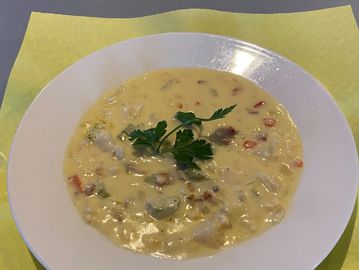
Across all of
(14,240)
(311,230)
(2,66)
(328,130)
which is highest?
(2,66)

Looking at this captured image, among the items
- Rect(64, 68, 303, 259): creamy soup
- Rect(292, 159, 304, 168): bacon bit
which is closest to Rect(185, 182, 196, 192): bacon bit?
Rect(64, 68, 303, 259): creamy soup

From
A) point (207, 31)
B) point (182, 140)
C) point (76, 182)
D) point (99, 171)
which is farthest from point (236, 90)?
point (76, 182)

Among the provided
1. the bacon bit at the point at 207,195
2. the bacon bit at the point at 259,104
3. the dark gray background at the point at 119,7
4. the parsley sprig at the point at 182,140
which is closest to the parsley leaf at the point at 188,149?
the parsley sprig at the point at 182,140

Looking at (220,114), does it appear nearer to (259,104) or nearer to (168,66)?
(259,104)

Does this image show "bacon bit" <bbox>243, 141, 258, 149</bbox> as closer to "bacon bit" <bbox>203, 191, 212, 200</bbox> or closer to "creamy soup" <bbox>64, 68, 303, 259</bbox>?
"creamy soup" <bbox>64, 68, 303, 259</bbox>

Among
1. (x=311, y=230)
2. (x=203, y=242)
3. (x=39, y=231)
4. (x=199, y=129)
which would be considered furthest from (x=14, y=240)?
(x=311, y=230)

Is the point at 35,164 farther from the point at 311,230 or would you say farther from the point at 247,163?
the point at 311,230

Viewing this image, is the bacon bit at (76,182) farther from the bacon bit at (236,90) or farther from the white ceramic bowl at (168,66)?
Answer: the bacon bit at (236,90)
